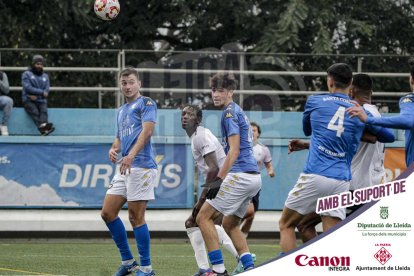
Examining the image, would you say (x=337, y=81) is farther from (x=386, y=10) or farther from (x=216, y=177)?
(x=386, y=10)

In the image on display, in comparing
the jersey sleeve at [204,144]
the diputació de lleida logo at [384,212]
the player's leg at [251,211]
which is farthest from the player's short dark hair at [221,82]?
the player's leg at [251,211]

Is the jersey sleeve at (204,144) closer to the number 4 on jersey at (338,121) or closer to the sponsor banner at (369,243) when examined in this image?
the number 4 on jersey at (338,121)

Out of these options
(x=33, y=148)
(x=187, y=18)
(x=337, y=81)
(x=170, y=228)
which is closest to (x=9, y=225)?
(x=33, y=148)

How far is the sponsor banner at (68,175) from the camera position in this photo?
1916cm

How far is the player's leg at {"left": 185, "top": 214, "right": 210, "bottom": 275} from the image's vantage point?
11.3 m

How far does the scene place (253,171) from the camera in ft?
36.4

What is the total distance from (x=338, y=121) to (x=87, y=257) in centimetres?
634

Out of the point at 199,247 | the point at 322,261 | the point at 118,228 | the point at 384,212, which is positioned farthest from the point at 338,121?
the point at 118,228

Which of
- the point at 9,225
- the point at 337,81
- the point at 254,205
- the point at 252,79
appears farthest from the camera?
the point at 252,79

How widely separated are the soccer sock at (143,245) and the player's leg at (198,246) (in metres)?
0.64

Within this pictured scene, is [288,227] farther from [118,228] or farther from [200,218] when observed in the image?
[118,228]

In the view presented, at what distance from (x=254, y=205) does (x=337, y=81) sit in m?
7.56

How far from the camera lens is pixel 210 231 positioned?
35.4 feet

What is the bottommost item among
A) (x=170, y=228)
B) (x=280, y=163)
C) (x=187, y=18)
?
(x=170, y=228)
